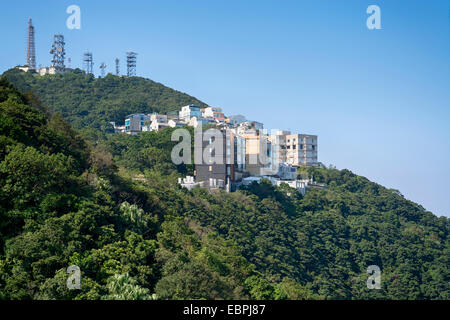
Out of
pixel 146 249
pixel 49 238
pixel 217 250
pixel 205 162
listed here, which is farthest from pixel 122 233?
pixel 205 162

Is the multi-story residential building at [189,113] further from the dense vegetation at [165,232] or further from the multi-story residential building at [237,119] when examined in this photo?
the dense vegetation at [165,232]

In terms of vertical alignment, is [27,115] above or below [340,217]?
above

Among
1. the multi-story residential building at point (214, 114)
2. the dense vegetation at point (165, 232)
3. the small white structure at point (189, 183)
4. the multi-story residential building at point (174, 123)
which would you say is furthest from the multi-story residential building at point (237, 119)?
the small white structure at point (189, 183)

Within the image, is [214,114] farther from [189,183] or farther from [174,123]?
[189,183]

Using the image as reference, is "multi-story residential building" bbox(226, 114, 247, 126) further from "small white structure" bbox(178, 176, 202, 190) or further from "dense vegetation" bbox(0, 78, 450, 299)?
"small white structure" bbox(178, 176, 202, 190)
